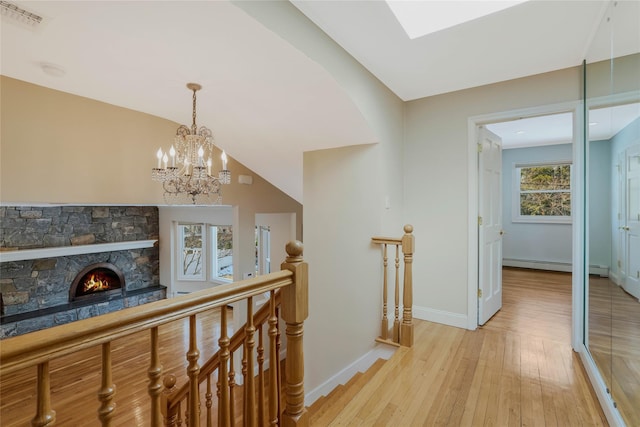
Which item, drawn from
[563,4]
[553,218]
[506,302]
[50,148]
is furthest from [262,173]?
[553,218]

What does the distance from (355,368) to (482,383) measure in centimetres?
110

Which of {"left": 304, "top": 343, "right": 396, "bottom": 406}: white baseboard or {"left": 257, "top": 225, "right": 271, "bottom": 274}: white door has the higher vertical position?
{"left": 257, "top": 225, "right": 271, "bottom": 274}: white door

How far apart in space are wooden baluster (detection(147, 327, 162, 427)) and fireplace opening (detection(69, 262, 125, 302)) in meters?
5.93

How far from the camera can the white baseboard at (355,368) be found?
9.15 feet

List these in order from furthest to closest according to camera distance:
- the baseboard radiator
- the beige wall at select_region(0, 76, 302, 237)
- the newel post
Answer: the baseboard radiator < the beige wall at select_region(0, 76, 302, 237) < the newel post

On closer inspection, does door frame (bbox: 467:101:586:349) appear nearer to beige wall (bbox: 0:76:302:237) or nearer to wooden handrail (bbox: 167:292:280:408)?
wooden handrail (bbox: 167:292:280:408)

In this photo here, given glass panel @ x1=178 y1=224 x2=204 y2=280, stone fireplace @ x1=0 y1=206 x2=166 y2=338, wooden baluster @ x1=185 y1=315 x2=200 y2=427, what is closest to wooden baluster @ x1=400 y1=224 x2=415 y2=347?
wooden baluster @ x1=185 y1=315 x2=200 y2=427

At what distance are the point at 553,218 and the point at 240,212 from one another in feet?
18.9

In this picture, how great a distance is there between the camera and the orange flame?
558 centimetres

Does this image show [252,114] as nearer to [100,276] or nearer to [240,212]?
[240,212]

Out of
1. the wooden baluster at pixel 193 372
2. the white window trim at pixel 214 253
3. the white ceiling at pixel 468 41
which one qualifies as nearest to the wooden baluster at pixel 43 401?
the wooden baluster at pixel 193 372

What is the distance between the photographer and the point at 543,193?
582cm

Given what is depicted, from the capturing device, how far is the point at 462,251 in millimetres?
3000

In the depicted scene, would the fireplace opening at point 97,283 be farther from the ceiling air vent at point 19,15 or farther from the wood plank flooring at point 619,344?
the wood plank flooring at point 619,344
